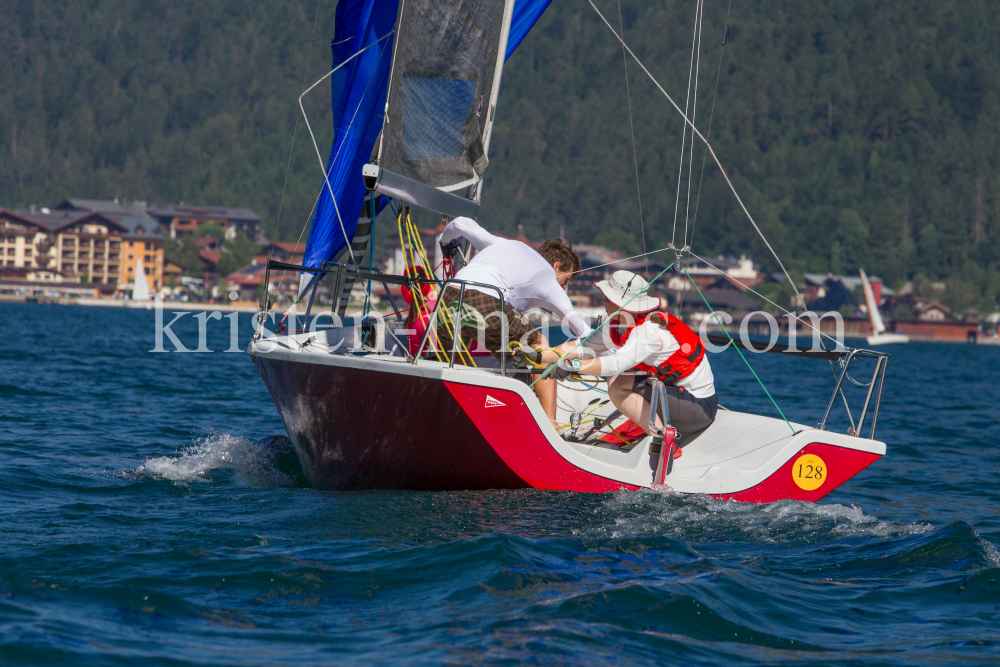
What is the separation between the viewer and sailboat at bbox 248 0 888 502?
195 inches

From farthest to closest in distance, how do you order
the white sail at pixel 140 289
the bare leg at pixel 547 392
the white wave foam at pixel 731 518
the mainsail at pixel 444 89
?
the white sail at pixel 140 289 < the mainsail at pixel 444 89 < the bare leg at pixel 547 392 < the white wave foam at pixel 731 518

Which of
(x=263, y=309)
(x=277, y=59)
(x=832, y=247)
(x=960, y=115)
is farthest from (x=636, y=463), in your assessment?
(x=277, y=59)

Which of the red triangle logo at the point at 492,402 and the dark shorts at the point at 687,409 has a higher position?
the red triangle logo at the point at 492,402

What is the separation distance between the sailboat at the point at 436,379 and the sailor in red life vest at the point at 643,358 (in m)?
0.28

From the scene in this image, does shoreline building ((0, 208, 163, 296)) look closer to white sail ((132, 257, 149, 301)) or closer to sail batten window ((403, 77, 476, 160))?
white sail ((132, 257, 149, 301))

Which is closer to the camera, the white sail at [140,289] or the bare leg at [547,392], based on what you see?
the bare leg at [547,392]

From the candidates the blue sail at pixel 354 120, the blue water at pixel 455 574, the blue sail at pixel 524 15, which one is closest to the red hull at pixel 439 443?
the blue water at pixel 455 574

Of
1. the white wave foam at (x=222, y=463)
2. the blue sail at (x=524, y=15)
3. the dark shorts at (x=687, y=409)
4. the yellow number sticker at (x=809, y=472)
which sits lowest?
the white wave foam at (x=222, y=463)

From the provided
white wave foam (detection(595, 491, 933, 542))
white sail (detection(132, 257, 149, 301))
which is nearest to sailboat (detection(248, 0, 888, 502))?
white wave foam (detection(595, 491, 933, 542))

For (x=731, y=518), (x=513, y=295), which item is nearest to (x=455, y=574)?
(x=731, y=518)

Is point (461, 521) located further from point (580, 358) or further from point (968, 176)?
point (968, 176)

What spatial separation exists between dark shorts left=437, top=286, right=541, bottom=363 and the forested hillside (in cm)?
8207

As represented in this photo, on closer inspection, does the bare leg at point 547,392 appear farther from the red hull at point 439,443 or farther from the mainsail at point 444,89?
the mainsail at point 444,89

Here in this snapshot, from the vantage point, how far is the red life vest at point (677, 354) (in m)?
5.46
